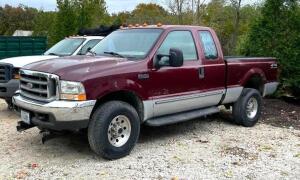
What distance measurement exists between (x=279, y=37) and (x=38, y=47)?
1035 cm

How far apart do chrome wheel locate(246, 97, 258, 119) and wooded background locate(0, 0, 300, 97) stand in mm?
2381

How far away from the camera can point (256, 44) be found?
11.6m

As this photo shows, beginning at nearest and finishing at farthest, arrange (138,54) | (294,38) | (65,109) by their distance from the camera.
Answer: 1. (65,109)
2. (138,54)
3. (294,38)

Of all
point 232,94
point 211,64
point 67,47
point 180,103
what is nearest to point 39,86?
point 180,103

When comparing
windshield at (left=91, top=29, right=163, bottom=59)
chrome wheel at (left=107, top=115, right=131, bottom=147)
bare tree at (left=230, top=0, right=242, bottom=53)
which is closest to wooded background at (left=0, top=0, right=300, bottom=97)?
bare tree at (left=230, top=0, right=242, bottom=53)

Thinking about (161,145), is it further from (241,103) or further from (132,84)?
(241,103)

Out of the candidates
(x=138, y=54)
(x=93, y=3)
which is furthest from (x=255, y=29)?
(x=93, y=3)

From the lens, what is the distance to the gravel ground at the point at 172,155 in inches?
235

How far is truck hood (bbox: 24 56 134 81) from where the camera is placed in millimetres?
5988

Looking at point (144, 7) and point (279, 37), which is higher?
point (144, 7)

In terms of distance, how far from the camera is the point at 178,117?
291 inches

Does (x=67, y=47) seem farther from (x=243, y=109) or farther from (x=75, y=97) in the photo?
(x=75, y=97)

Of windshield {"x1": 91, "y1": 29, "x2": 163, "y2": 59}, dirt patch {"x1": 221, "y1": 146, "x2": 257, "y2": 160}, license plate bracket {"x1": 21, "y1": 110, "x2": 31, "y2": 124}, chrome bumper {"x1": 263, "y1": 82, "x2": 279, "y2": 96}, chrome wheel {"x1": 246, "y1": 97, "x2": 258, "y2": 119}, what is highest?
windshield {"x1": 91, "y1": 29, "x2": 163, "y2": 59}

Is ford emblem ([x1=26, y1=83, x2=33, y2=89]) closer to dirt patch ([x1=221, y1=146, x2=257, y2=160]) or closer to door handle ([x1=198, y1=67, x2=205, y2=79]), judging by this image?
door handle ([x1=198, y1=67, x2=205, y2=79])
